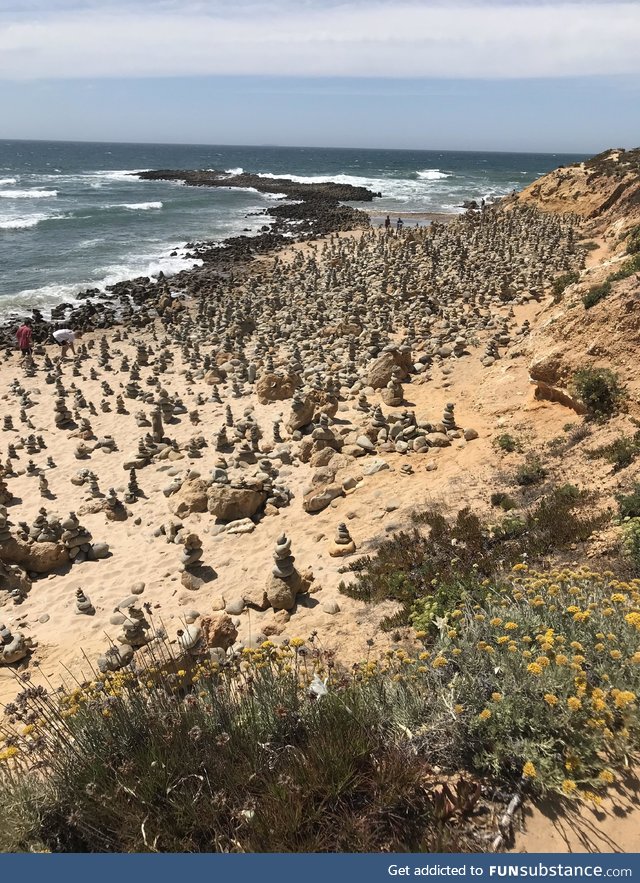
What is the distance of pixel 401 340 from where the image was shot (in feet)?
56.2

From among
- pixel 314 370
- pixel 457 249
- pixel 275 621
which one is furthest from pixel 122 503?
pixel 457 249

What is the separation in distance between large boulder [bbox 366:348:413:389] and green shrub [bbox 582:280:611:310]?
4.99m

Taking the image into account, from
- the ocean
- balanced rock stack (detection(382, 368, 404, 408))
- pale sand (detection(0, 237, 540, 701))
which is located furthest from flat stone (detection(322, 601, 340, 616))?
the ocean

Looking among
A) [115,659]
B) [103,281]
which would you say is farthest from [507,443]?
[103,281]

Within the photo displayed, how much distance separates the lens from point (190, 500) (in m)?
10.1

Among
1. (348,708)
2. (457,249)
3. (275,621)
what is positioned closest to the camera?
(348,708)

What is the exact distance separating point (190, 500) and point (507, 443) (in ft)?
19.4

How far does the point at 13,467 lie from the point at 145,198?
2455 inches

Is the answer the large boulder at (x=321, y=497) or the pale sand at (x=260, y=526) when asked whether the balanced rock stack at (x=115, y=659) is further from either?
the large boulder at (x=321, y=497)

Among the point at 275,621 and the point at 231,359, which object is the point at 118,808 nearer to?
the point at 275,621

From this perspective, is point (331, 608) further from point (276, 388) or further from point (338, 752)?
point (276, 388)

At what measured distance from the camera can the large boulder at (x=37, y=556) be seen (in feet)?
29.4

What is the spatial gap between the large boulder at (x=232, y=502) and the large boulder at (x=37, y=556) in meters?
2.70

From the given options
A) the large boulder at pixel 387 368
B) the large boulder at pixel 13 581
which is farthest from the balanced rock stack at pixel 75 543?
the large boulder at pixel 387 368
